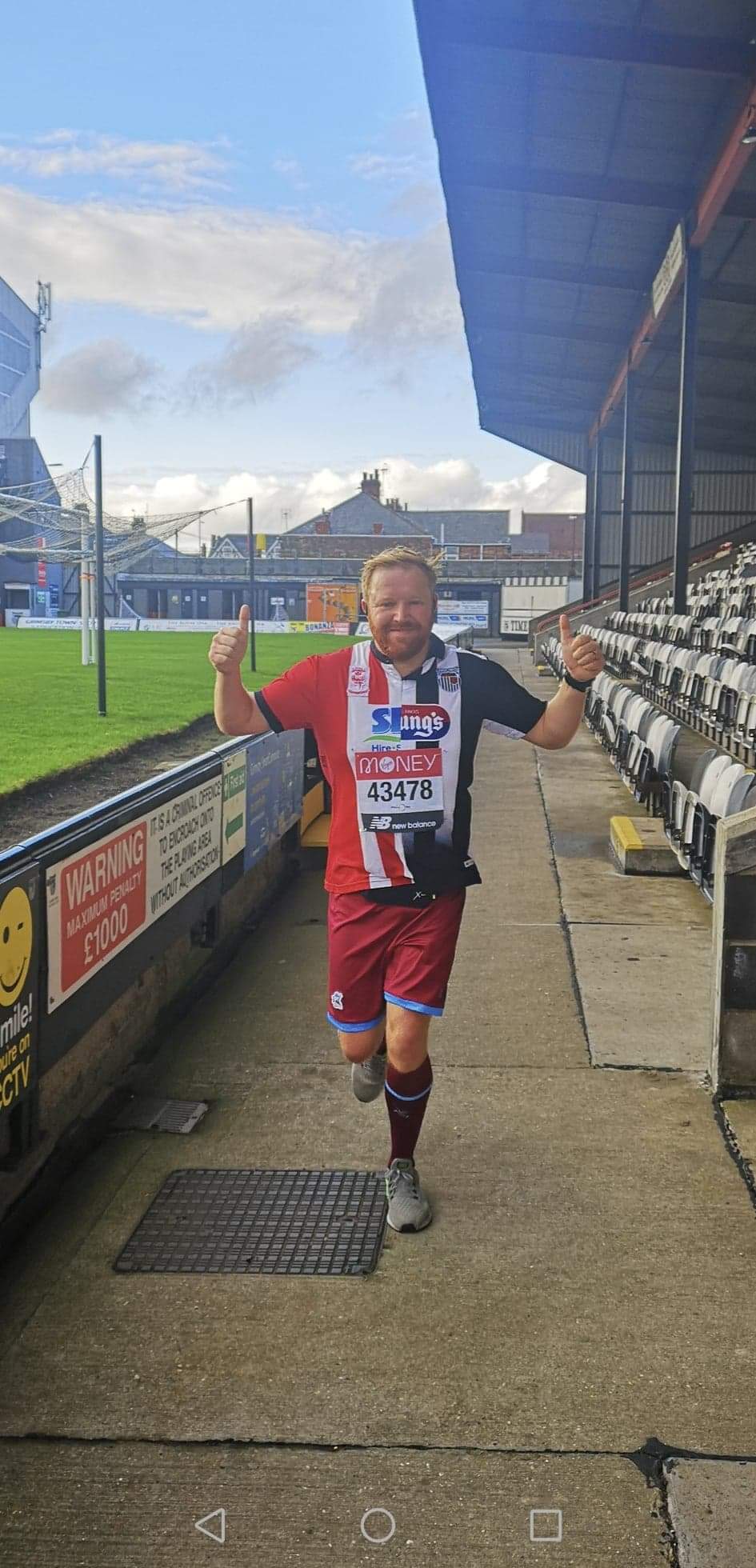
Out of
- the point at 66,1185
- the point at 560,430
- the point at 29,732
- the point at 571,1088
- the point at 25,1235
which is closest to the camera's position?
the point at 25,1235

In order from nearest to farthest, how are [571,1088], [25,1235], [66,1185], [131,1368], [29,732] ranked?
[131,1368] < [25,1235] < [66,1185] < [571,1088] < [29,732]

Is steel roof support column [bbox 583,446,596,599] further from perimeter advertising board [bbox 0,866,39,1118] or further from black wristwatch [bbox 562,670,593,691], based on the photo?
perimeter advertising board [bbox 0,866,39,1118]

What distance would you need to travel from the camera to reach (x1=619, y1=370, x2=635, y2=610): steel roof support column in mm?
30812

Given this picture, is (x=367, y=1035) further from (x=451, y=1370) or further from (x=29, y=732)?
(x=29, y=732)

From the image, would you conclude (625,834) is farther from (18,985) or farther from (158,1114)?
(18,985)

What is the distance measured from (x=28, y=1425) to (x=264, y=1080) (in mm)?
2271

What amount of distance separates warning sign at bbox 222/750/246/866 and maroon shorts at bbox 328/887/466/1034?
2900 millimetres

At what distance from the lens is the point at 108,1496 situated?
106 inches

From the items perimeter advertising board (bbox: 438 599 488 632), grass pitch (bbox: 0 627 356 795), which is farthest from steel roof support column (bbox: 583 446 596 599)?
grass pitch (bbox: 0 627 356 795)

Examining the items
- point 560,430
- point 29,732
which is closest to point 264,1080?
point 29,732

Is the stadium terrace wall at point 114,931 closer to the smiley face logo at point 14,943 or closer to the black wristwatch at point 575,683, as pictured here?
the smiley face logo at point 14,943

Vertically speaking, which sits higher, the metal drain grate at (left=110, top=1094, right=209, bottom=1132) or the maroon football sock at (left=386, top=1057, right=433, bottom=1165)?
the maroon football sock at (left=386, top=1057, right=433, bottom=1165)

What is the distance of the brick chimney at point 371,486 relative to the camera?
8362 centimetres

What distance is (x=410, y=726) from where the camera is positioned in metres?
3.78
